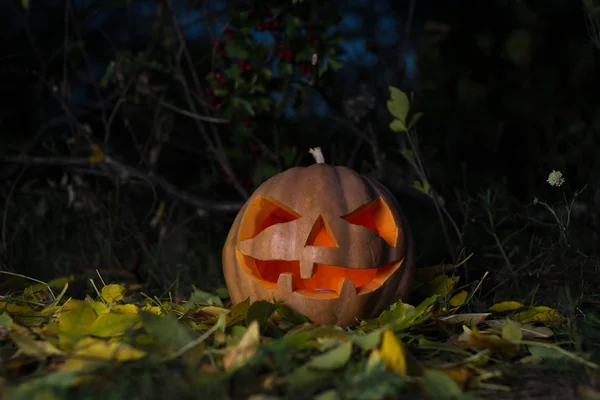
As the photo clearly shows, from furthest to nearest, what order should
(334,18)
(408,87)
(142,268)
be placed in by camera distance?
(408,87)
(142,268)
(334,18)

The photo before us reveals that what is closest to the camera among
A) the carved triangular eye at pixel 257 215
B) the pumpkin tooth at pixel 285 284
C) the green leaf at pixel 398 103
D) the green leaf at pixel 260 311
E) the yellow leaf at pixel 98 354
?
the yellow leaf at pixel 98 354

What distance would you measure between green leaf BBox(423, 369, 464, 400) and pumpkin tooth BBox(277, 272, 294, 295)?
55 cm

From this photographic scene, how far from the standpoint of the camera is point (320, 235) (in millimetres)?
1710

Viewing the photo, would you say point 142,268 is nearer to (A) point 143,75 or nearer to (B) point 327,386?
Result: (A) point 143,75

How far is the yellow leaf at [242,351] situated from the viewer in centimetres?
119

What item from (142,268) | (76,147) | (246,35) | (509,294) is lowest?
(142,268)

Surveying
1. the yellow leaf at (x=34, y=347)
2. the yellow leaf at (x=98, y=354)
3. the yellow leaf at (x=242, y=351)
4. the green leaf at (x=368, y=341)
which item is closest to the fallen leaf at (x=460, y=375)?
the green leaf at (x=368, y=341)

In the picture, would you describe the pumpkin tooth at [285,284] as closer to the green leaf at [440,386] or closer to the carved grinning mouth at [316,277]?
the carved grinning mouth at [316,277]

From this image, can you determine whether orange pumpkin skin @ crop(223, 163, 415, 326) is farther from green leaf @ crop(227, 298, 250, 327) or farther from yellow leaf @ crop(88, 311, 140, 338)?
yellow leaf @ crop(88, 311, 140, 338)

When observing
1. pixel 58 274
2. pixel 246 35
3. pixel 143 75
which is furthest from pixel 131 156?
pixel 246 35

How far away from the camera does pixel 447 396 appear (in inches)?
42.8

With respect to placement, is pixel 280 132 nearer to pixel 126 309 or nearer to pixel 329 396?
pixel 126 309

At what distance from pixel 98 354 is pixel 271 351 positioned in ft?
1.07

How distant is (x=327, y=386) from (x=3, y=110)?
2999 millimetres
